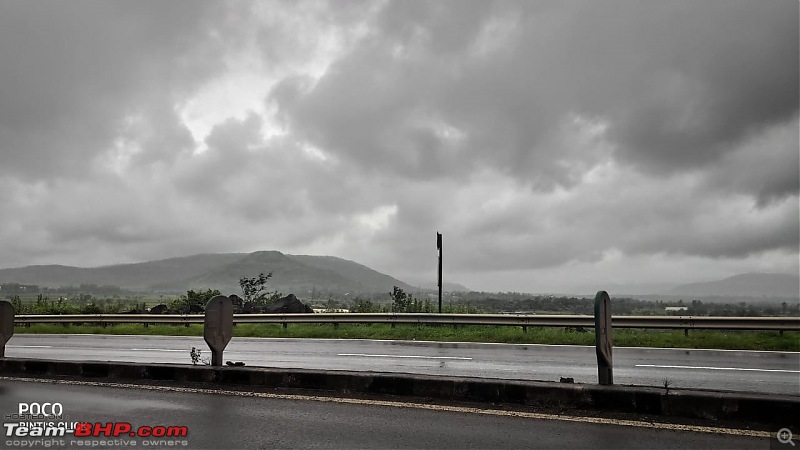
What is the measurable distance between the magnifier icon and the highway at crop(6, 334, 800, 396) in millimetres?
3356

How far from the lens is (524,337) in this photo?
16609 mm

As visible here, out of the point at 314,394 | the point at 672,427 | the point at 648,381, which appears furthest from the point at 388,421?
the point at 648,381

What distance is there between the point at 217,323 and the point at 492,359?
22.2 ft

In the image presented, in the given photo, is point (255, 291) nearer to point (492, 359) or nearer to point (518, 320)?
point (518, 320)

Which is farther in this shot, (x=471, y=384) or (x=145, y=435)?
(x=471, y=384)

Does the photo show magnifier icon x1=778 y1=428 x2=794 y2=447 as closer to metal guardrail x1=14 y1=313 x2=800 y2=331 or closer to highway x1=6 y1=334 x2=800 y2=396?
highway x1=6 y1=334 x2=800 y2=396

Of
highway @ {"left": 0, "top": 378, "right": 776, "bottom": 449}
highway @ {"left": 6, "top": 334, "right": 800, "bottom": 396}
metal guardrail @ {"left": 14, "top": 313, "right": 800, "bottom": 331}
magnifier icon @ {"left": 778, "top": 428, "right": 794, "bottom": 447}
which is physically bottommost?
highway @ {"left": 6, "top": 334, "right": 800, "bottom": 396}

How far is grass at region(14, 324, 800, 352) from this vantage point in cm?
1498

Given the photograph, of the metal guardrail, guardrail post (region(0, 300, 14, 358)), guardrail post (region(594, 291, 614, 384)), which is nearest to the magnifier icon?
guardrail post (region(594, 291, 614, 384))

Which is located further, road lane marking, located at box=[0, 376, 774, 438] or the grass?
the grass

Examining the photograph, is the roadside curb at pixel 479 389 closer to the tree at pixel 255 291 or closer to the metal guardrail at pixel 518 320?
the metal guardrail at pixel 518 320

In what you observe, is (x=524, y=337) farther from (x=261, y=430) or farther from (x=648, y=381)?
(x=261, y=430)

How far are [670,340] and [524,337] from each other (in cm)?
405

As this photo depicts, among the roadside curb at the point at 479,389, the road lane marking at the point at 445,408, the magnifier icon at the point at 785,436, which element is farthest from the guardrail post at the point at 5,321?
the magnifier icon at the point at 785,436
